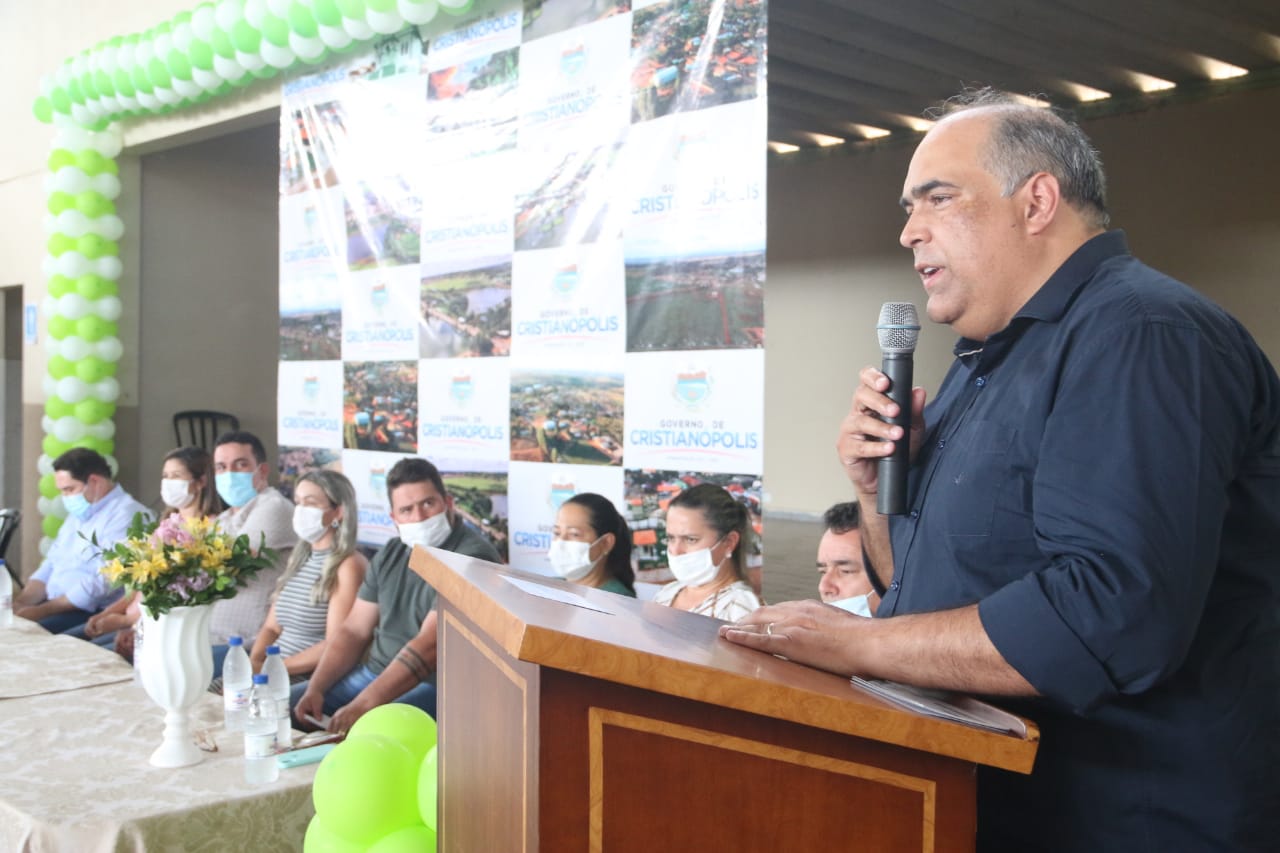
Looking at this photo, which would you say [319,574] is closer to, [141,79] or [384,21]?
[384,21]

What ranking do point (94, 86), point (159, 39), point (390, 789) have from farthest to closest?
1. point (94, 86)
2. point (159, 39)
3. point (390, 789)

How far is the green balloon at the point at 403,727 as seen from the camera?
2309mm

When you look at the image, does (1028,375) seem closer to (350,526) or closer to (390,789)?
(390,789)

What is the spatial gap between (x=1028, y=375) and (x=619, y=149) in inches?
109

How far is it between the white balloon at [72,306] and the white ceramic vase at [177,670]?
15.0 ft

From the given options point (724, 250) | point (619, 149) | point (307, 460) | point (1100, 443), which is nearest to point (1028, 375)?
point (1100, 443)

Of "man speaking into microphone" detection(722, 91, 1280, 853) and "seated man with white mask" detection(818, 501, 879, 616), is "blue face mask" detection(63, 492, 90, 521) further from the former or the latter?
"man speaking into microphone" detection(722, 91, 1280, 853)

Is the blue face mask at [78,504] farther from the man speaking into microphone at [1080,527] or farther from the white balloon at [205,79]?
the man speaking into microphone at [1080,527]

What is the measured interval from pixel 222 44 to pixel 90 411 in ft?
8.51

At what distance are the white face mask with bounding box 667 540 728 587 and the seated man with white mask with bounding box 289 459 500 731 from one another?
718 millimetres

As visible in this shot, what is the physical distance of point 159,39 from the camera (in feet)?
18.6

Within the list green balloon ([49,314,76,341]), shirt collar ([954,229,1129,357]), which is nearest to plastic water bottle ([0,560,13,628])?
green balloon ([49,314,76,341])

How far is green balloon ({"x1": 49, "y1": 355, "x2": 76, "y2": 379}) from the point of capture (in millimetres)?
6629

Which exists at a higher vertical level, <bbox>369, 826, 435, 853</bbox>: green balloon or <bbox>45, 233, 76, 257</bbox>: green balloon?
<bbox>45, 233, 76, 257</bbox>: green balloon
